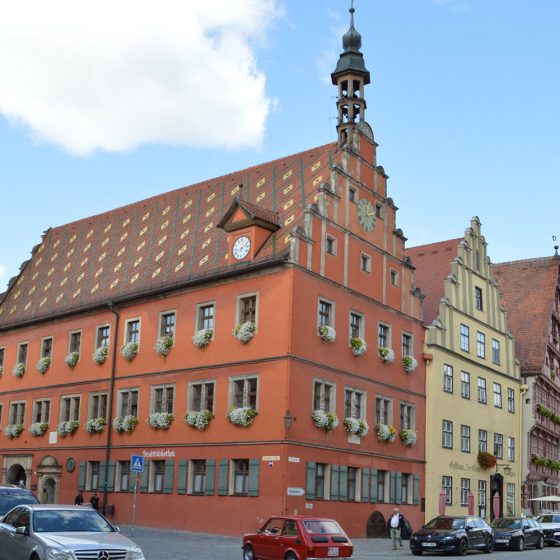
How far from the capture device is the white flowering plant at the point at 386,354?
3794 cm

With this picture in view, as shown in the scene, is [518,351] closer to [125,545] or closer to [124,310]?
[124,310]

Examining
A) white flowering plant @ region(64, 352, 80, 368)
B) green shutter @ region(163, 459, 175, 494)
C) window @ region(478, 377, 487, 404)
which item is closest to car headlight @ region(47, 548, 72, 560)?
green shutter @ region(163, 459, 175, 494)

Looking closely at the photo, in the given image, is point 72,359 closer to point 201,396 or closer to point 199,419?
point 201,396

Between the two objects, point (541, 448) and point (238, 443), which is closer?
point (238, 443)

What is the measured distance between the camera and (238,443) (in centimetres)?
3306

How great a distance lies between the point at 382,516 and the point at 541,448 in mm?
21588

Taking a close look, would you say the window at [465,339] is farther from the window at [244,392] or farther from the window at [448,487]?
the window at [244,392]

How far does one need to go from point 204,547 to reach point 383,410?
42.4 feet

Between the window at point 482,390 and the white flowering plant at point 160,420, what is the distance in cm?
1814

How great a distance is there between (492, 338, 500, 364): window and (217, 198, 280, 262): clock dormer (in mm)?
18337

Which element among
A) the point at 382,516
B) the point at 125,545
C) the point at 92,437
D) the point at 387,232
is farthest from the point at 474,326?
the point at 125,545

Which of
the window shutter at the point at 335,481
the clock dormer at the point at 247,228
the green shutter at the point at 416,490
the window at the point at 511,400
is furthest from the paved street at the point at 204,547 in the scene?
the window at the point at 511,400

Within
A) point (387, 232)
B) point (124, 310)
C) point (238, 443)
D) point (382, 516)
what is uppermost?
point (387, 232)

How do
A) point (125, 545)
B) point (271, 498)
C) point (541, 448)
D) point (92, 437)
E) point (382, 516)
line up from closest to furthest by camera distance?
point (125, 545)
point (271, 498)
point (382, 516)
point (92, 437)
point (541, 448)
